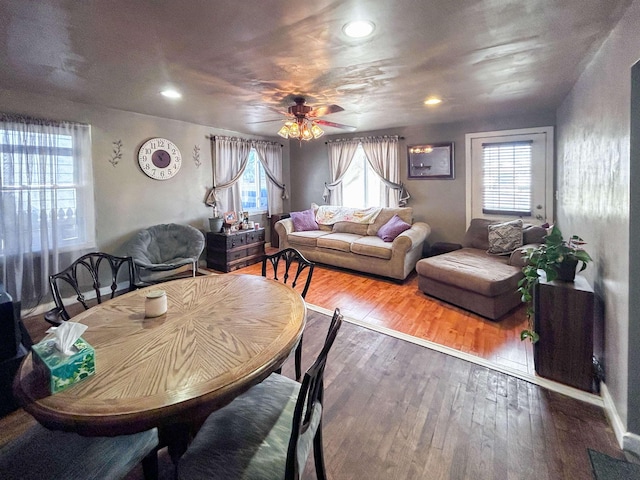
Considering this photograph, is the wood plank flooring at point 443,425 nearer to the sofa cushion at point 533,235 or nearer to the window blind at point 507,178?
the sofa cushion at point 533,235

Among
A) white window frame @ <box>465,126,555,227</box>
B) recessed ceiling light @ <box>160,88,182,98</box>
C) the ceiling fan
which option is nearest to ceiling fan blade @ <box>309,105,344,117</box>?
the ceiling fan

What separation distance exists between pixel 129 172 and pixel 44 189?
95 centimetres

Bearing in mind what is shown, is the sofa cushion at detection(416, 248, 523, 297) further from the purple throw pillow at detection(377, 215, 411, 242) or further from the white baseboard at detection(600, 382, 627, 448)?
the white baseboard at detection(600, 382, 627, 448)

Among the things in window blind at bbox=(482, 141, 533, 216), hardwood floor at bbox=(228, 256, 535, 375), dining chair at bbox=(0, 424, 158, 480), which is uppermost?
window blind at bbox=(482, 141, 533, 216)

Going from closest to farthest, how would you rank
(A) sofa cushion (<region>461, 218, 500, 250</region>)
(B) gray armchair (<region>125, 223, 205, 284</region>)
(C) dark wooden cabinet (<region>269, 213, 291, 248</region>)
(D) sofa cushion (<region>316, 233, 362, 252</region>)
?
(B) gray armchair (<region>125, 223, 205, 284</region>) → (A) sofa cushion (<region>461, 218, 500, 250</region>) → (D) sofa cushion (<region>316, 233, 362, 252</region>) → (C) dark wooden cabinet (<region>269, 213, 291, 248</region>)

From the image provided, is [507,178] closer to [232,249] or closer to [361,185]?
[361,185]

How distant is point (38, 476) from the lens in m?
1.00

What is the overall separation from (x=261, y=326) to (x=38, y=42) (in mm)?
2304

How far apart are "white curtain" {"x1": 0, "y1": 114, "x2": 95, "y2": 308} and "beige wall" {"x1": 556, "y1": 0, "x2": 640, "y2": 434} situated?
476 centimetres

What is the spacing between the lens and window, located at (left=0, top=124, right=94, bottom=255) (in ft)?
10.4

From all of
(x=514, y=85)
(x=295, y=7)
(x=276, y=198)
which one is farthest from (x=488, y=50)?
(x=276, y=198)

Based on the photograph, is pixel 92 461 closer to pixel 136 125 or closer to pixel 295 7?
pixel 295 7

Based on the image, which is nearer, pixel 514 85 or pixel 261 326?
pixel 261 326

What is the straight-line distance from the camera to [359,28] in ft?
5.97
